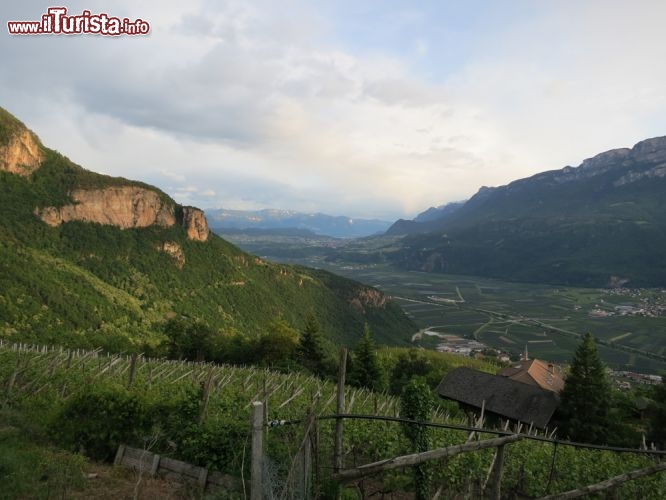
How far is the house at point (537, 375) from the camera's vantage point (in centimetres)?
3766

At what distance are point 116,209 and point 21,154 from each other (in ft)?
81.8

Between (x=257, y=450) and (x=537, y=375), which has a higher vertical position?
(x=257, y=450)

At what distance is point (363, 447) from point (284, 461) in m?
4.99

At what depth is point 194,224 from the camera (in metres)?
127

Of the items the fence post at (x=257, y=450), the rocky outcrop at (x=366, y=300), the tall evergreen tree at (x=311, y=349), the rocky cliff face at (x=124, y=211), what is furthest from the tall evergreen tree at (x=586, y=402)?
the rocky cliff face at (x=124, y=211)

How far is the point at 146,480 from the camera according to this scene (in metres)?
9.52

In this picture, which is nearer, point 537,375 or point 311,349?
point 537,375

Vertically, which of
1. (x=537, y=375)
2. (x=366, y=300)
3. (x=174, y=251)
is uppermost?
(x=174, y=251)

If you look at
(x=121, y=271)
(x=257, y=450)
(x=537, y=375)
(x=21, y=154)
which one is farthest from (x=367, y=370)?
(x=21, y=154)

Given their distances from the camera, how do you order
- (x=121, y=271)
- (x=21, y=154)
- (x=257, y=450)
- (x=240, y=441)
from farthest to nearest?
(x=21, y=154)
(x=121, y=271)
(x=240, y=441)
(x=257, y=450)

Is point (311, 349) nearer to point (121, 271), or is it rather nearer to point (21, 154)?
point (121, 271)

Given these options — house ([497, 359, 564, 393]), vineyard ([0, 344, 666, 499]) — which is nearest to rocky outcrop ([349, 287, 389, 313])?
house ([497, 359, 564, 393])

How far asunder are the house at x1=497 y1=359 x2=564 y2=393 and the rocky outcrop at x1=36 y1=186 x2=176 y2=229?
4172 inches

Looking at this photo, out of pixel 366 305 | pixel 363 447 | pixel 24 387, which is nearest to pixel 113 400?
pixel 24 387
